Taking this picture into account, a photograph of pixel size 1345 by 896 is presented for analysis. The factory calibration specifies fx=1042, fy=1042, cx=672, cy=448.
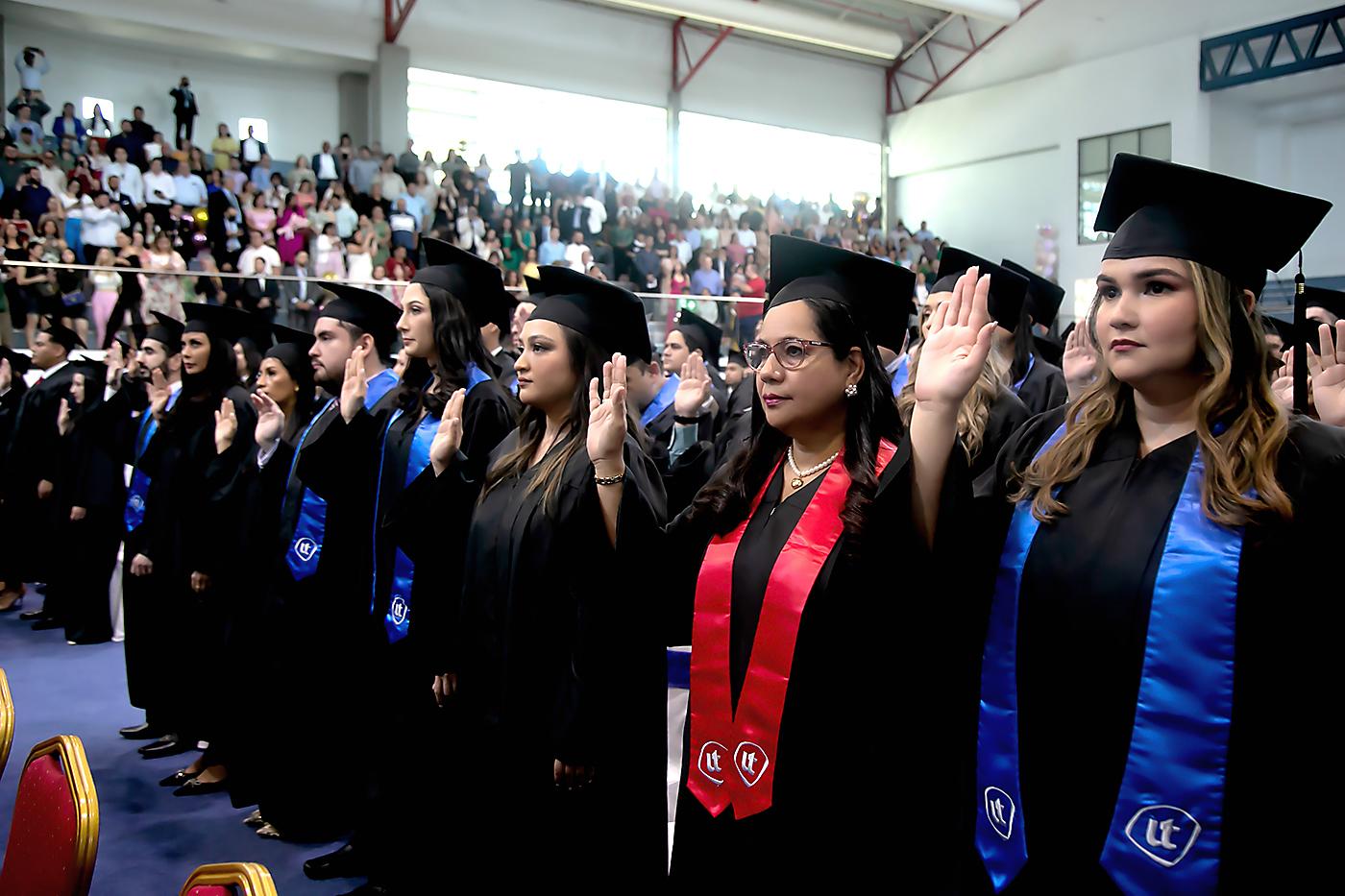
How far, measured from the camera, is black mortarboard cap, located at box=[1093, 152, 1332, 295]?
1825 mm

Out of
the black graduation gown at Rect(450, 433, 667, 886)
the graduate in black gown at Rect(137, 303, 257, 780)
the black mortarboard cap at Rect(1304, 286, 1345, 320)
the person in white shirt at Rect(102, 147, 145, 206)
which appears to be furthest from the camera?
the person in white shirt at Rect(102, 147, 145, 206)

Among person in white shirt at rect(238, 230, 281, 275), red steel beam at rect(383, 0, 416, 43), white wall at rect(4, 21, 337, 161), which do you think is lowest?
person in white shirt at rect(238, 230, 281, 275)

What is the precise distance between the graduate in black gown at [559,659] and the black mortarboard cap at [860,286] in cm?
71

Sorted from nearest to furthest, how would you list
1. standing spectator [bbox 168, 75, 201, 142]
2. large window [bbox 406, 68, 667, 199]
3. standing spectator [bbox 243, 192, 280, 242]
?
standing spectator [bbox 243, 192, 280, 242] → standing spectator [bbox 168, 75, 201, 142] → large window [bbox 406, 68, 667, 199]

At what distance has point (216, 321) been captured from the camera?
17.6 ft

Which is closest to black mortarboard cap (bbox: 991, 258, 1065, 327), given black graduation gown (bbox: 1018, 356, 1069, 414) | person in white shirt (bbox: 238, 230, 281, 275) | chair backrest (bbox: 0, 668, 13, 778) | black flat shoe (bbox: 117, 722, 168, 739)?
black graduation gown (bbox: 1018, 356, 1069, 414)

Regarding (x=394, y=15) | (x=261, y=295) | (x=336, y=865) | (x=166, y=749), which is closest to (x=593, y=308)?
(x=336, y=865)

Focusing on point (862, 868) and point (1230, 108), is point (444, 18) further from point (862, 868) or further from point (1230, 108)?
point (862, 868)

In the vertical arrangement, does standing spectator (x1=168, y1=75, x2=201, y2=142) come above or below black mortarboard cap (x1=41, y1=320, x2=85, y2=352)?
above

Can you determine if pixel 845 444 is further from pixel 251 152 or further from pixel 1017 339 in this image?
pixel 251 152

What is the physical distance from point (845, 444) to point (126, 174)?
46.8ft

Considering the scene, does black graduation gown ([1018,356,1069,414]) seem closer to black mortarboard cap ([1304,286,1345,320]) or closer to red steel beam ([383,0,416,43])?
black mortarboard cap ([1304,286,1345,320])

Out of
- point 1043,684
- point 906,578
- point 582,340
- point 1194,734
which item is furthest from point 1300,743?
point 582,340

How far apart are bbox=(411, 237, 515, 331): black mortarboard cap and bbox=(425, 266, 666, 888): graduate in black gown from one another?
0.81 metres
